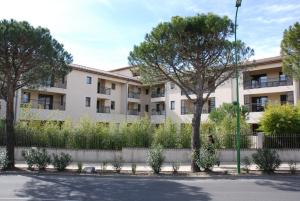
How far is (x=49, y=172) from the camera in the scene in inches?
666

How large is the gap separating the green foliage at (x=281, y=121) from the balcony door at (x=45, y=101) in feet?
74.9

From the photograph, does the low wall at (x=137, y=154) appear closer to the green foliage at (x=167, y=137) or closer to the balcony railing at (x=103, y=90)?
the green foliage at (x=167, y=137)

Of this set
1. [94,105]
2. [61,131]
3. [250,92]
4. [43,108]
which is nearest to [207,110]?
[250,92]

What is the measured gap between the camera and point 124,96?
4738 centimetres

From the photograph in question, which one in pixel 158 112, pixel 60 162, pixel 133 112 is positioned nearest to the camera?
pixel 60 162

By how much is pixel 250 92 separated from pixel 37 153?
90.8ft

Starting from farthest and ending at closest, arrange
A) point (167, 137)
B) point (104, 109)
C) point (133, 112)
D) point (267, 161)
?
point (133, 112), point (104, 109), point (167, 137), point (267, 161)

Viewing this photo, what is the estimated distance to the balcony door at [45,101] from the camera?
38.7 metres

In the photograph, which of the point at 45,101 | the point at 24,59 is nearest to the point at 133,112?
the point at 45,101

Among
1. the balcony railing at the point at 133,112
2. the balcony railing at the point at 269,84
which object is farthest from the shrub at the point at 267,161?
the balcony railing at the point at 133,112

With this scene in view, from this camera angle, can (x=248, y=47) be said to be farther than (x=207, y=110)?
No

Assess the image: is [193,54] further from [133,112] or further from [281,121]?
[133,112]

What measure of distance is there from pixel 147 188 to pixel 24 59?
341 inches

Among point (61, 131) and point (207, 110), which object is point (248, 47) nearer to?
point (61, 131)
